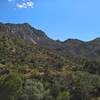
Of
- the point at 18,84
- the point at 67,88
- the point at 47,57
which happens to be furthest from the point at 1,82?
the point at 47,57

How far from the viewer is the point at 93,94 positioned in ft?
294

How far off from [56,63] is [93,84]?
50.8m

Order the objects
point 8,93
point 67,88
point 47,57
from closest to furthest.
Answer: point 8,93
point 67,88
point 47,57

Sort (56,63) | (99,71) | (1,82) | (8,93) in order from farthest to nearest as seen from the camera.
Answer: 1. (56,63)
2. (99,71)
3. (1,82)
4. (8,93)

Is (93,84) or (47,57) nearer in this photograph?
(93,84)

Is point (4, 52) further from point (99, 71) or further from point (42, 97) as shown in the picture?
point (42, 97)

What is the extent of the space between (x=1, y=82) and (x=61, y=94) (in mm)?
14594

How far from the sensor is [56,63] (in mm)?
139875

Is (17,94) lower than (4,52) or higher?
lower

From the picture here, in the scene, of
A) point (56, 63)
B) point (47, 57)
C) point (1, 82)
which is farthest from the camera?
point (47, 57)

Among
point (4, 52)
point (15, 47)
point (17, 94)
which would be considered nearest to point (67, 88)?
point (17, 94)

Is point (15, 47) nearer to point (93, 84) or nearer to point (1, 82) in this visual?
point (93, 84)

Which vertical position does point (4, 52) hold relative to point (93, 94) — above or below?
above

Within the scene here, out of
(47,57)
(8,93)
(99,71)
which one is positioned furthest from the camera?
(47,57)
